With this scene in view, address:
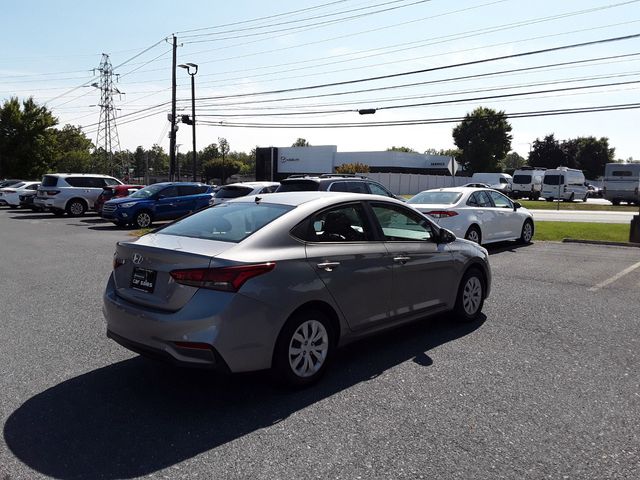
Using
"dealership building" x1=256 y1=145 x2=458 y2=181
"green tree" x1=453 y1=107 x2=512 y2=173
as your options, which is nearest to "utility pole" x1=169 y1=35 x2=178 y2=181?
"dealership building" x1=256 y1=145 x2=458 y2=181

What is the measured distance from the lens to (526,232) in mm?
14383

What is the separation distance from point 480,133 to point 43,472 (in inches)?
3647

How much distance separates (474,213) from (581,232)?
273 inches

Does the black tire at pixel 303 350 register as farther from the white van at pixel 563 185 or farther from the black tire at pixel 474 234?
the white van at pixel 563 185

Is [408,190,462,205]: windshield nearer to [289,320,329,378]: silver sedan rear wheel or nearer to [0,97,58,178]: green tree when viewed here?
[289,320,329,378]: silver sedan rear wheel

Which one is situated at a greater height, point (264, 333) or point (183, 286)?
point (183, 286)

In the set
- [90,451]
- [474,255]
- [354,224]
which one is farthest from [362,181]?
[90,451]

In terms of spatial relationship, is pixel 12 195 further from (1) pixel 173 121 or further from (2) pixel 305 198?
(2) pixel 305 198

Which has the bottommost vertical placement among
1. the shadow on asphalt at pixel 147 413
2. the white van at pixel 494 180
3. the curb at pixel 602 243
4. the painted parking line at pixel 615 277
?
the shadow on asphalt at pixel 147 413

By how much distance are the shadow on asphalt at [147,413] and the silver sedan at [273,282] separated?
312 millimetres

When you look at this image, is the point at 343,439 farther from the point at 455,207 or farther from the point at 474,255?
the point at 455,207

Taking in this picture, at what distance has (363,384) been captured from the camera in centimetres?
444

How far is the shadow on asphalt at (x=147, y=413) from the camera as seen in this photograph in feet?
10.6

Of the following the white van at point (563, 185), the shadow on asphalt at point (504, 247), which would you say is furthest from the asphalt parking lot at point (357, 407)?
the white van at point (563, 185)
